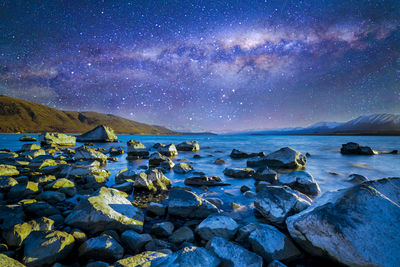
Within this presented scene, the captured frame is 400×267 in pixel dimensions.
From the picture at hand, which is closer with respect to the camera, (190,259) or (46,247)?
(190,259)

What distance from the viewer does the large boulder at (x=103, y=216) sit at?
3.88 meters

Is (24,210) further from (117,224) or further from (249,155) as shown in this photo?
(249,155)

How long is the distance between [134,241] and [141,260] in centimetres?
92

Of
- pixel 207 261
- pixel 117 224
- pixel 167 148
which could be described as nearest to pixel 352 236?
pixel 207 261

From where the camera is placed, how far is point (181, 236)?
3.87 m

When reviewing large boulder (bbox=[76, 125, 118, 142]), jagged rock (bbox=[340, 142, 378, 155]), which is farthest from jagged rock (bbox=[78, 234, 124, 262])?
large boulder (bbox=[76, 125, 118, 142])

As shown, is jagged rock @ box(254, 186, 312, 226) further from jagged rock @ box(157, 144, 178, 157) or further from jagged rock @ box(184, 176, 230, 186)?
jagged rock @ box(157, 144, 178, 157)

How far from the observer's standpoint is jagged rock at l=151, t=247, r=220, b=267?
2562 millimetres

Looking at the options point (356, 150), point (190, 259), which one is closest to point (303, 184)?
point (190, 259)

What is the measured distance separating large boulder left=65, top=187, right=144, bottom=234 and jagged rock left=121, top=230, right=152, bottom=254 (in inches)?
17.5

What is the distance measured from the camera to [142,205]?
5777mm

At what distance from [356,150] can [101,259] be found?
31058 mm

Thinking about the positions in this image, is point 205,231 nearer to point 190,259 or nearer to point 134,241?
point 190,259

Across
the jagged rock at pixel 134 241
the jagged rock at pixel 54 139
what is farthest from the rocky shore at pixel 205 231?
the jagged rock at pixel 54 139
